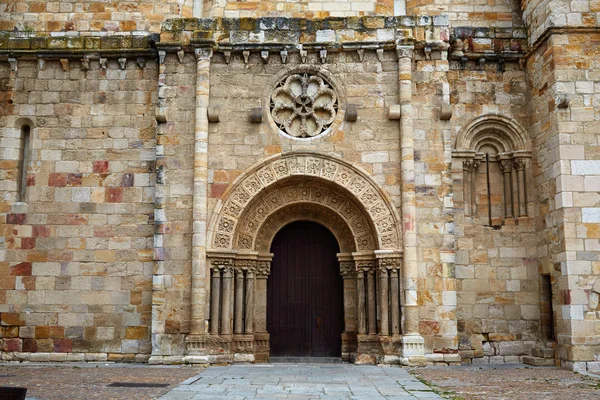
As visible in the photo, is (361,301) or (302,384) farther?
(361,301)

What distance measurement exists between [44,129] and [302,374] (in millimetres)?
7275

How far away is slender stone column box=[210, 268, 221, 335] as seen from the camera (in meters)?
12.0

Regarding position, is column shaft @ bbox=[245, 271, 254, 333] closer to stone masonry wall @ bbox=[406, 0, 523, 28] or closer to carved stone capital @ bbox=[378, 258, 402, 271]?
carved stone capital @ bbox=[378, 258, 402, 271]

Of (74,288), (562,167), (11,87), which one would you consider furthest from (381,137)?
(11,87)

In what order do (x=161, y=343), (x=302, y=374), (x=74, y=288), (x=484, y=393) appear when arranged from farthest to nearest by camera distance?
1. (x=74, y=288)
2. (x=161, y=343)
3. (x=302, y=374)
4. (x=484, y=393)

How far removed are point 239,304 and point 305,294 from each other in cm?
144

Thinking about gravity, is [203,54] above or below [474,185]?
above

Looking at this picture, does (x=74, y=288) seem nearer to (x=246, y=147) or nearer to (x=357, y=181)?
(x=246, y=147)

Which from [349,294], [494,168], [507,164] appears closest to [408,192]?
[349,294]

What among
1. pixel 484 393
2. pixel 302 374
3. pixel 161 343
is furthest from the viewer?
pixel 161 343

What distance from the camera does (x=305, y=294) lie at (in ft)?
43.1

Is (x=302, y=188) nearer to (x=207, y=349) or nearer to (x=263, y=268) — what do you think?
(x=263, y=268)

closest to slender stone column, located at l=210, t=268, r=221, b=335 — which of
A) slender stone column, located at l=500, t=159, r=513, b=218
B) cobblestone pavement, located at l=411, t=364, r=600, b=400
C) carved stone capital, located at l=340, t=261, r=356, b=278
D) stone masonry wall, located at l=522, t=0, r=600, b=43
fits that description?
carved stone capital, located at l=340, t=261, r=356, b=278

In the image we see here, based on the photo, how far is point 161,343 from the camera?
38.9 ft
